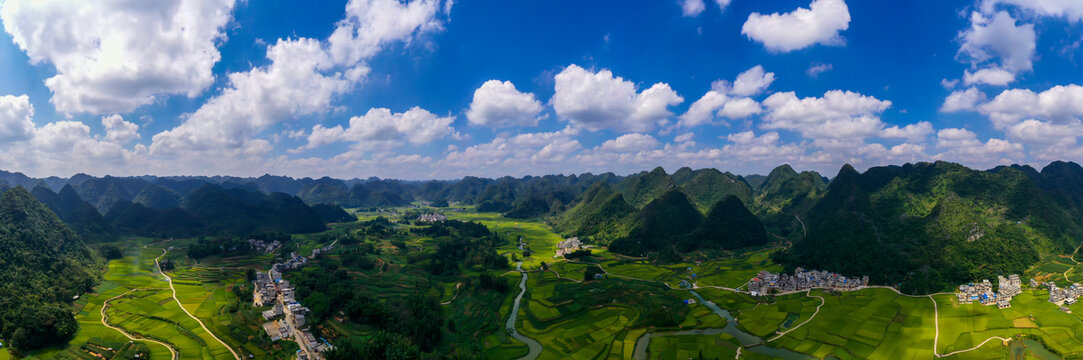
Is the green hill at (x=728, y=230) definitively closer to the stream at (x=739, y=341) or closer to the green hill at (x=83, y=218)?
the stream at (x=739, y=341)

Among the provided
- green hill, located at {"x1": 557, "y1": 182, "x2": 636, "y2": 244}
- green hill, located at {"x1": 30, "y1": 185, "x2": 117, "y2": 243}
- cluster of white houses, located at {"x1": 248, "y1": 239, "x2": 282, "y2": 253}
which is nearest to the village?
cluster of white houses, located at {"x1": 248, "y1": 239, "x2": 282, "y2": 253}

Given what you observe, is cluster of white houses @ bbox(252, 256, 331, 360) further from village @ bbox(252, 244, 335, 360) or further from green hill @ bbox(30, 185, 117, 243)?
green hill @ bbox(30, 185, 117, 243)

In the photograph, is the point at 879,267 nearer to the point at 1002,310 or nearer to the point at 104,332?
the point at 1002,310

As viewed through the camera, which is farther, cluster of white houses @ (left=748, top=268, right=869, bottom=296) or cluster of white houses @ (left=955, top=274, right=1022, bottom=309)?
cluster of white houses @ (left=748, top=268, right=869, bottom=296)

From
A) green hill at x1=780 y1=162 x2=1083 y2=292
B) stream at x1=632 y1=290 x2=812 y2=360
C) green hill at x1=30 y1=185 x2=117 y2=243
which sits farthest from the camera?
green hill at x1=30 y1=185 x2=117 y2=243

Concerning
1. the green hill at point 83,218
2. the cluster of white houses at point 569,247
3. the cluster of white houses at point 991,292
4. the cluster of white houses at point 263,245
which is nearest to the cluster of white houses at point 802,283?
the cluster of white houses at point 991,292

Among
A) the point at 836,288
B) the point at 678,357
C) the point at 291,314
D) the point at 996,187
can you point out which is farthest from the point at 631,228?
the point at 291,314
